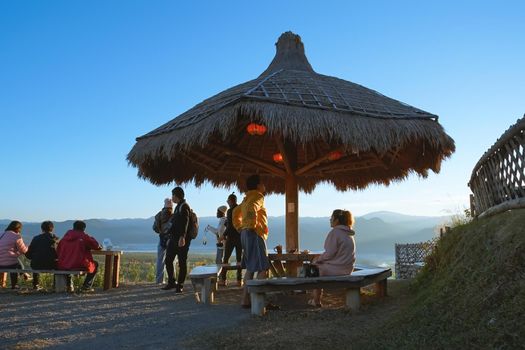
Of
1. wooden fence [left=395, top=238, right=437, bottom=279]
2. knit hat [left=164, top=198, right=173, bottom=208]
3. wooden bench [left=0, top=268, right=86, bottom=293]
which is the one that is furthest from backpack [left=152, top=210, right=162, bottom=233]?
wooden fence [left=395, top=238, right=437, bottom=279]

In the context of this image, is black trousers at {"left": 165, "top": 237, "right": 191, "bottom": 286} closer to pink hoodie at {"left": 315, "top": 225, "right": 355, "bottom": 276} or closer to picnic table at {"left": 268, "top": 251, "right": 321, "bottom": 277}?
picnic table at {"left": 268, "top": 251, "right": 321, "bottom": 277}

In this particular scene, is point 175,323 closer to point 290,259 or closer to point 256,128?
point 290,259

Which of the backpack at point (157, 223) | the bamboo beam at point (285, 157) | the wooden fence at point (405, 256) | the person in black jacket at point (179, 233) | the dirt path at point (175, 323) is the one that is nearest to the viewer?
the dirt path at point (175, 323)

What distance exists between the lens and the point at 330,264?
469 cm

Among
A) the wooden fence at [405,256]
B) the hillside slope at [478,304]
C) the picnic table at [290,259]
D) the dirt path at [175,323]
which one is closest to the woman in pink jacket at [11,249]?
the dirt path at [175,323]

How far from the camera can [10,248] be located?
22.6 ft

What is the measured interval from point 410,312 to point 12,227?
6.36 m

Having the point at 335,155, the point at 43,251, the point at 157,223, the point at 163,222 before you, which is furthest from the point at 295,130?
the point at 43,251

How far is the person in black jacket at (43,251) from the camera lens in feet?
21.6

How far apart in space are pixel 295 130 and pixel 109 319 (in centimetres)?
303

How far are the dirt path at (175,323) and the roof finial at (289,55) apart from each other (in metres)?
4.29

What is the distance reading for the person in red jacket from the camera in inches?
251

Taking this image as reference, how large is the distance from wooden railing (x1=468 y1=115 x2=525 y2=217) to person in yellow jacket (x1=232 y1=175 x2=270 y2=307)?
2.51 m

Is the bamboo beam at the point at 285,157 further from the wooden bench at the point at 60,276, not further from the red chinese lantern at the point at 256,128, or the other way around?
the wooden bench at the point at 60,276
